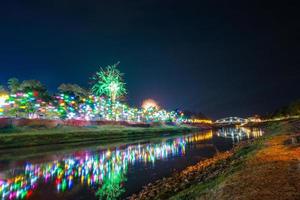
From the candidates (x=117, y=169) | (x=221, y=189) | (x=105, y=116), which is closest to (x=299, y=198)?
(x=221, y=189)

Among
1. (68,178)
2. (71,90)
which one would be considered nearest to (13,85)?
(71,90)

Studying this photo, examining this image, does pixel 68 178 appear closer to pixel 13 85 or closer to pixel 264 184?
pixel 264 184

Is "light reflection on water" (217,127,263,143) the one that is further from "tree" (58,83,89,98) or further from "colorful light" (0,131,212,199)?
"tree" (58,83,89,98)

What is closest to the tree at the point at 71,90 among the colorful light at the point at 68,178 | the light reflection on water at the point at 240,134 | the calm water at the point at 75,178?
the light reflection on water at the point at 240,134

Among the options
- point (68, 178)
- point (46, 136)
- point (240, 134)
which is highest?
point (240, 134)

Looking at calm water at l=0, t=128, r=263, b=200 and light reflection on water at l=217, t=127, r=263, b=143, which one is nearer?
calm water at l=0, t=128, r=263, b=200

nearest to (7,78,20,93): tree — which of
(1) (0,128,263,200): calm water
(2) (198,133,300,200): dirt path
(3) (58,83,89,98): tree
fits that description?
(3) (58,83,89,98): tree

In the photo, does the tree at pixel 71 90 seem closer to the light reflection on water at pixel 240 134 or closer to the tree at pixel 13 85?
the tree at pixel 13 85

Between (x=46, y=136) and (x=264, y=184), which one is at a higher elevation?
(x=46, y=136)

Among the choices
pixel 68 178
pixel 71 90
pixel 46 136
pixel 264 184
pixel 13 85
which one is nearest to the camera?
pixel 264 184

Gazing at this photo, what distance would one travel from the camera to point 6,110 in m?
71.9

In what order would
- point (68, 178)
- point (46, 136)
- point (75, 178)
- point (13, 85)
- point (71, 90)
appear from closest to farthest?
point (75, 178) < point (68, 178) < point (46, 136) < point (13, 85) < point (71, 90)

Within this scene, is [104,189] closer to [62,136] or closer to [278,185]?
[278,185]

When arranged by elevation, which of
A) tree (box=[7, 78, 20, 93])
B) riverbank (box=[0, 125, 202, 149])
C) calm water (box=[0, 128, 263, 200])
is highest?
tree (box=[7, 78, 20, 93])
